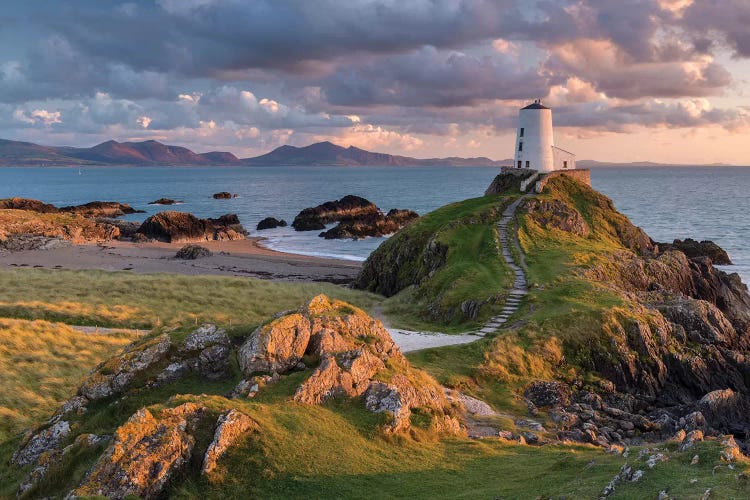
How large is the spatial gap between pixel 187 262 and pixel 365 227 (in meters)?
34.7

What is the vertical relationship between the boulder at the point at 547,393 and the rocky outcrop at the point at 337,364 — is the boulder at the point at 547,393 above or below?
below

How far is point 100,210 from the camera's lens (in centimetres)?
14000

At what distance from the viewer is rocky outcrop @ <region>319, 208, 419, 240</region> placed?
336ft

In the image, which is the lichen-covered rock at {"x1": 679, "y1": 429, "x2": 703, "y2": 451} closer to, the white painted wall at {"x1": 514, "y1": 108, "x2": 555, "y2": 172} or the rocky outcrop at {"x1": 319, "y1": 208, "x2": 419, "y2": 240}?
the white painted wall at {"x1": 514, "y1": 108, "x2": 555, "y2": 172}

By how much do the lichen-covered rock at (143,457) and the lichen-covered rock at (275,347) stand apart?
384 cm

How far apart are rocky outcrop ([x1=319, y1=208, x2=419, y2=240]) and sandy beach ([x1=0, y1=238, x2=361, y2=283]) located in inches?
613

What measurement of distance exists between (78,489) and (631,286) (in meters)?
40.3

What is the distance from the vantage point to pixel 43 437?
682 inches

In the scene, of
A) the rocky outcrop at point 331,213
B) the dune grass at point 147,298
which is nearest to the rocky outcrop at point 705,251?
the dune grass at point 147,298

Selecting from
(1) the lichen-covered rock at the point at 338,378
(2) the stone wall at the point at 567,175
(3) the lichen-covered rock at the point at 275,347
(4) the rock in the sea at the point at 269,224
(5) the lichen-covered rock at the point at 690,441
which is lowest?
(4) the rock in the sea at the point at 269,224

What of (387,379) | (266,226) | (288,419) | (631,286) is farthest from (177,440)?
(266,226)

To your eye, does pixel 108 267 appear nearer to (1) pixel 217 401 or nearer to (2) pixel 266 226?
(2) pixel 266 226

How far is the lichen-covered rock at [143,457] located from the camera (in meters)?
14.0

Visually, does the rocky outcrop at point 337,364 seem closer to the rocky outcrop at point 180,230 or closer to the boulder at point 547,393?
the boulder at point 547,393
